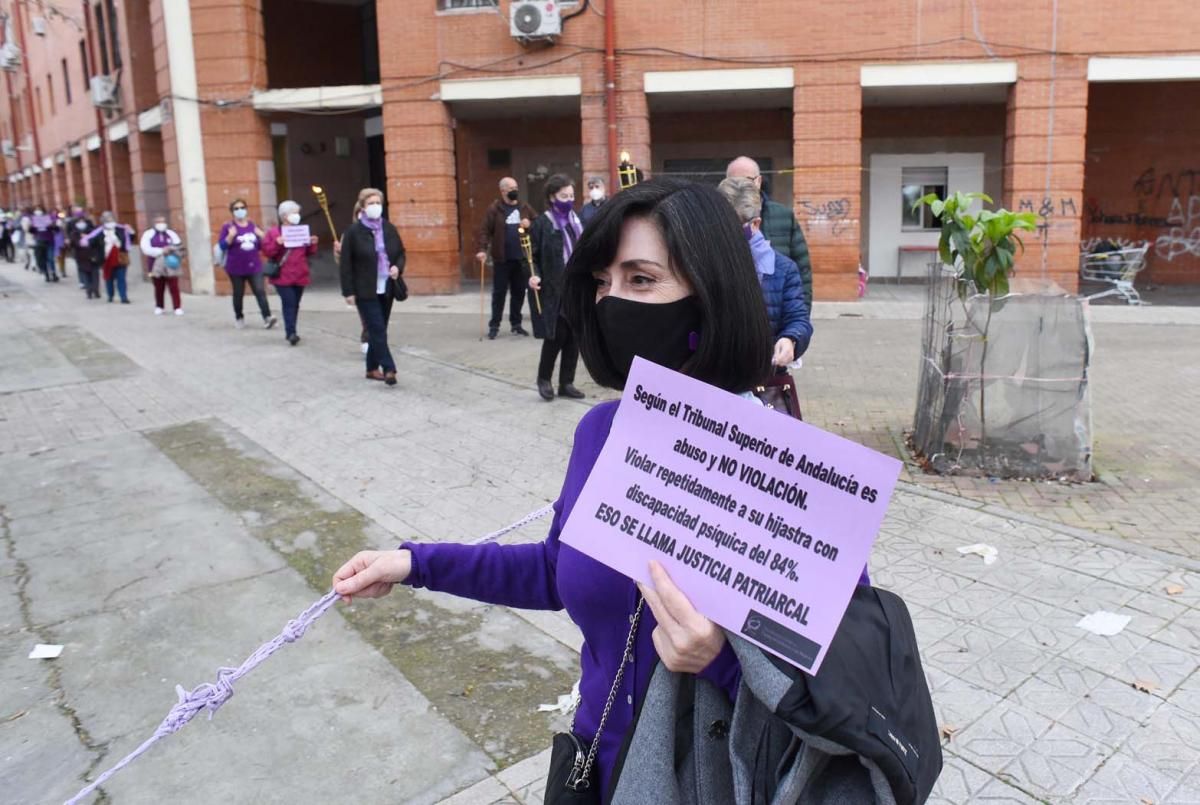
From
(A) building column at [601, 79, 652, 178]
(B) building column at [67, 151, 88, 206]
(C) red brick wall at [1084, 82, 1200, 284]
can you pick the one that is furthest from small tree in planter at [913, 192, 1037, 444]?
(B) building column at [67, 151, 88, 206]

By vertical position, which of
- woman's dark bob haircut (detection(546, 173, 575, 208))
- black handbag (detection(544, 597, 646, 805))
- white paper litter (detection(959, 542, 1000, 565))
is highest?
woman's dark bob haircut (detection(546, 173, 575, 208))

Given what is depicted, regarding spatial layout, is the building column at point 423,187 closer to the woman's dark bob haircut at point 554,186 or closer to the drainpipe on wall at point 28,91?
the woman's dark bob haircut at point 554,186

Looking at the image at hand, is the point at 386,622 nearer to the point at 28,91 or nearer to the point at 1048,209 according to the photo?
the point at 1048,209

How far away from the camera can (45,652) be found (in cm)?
416

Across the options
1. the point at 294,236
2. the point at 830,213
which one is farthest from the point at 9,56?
the point at 830,213

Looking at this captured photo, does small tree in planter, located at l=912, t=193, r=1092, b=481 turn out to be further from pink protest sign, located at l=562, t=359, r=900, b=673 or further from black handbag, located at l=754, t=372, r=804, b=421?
pink protest sign, located at l=562, t=359, r=900, b=673

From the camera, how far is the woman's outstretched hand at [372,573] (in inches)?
79.4

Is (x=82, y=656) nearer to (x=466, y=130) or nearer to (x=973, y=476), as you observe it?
(x=973, y=476)

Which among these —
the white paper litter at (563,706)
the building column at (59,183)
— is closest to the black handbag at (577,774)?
the white paper litter at (563,706)

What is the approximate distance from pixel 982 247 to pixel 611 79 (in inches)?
483

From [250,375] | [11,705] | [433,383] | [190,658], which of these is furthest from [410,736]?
[250,375]

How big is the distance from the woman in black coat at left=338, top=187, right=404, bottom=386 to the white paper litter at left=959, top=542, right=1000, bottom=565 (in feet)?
20.6

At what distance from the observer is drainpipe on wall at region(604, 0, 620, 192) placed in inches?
669

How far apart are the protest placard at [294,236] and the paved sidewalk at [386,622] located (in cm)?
403
